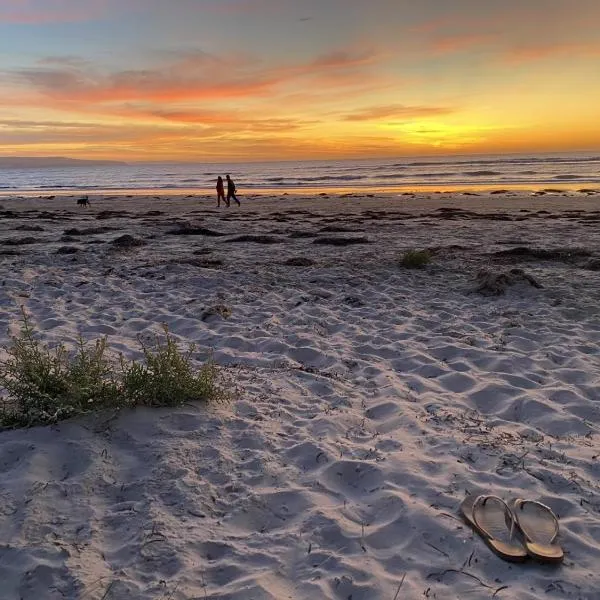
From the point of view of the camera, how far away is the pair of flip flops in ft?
8.93

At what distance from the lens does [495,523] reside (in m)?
2.89

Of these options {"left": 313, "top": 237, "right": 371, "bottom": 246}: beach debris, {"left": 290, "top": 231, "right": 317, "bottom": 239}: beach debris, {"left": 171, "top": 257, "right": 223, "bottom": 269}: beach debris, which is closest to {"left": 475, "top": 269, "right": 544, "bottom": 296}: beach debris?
{"left": 313, "top": 237, "right": 371, "bottom": 246}: beach debris

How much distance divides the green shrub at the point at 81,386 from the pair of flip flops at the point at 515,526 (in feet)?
7.20

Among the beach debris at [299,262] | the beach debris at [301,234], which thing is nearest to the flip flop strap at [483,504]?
the beach debris at [299,262]

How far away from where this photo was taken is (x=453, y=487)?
3.27 m

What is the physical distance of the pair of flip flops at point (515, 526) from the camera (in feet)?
8.93

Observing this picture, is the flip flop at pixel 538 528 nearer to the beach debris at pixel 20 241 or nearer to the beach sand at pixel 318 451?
the beach sand at pixel 318 451

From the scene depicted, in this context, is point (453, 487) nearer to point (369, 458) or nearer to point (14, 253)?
point (369, 458)

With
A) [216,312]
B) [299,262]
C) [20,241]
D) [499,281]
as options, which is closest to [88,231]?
[20,241]

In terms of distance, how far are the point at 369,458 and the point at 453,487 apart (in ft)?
1.95

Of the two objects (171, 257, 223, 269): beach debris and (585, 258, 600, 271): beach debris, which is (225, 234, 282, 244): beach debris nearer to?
(171, 257, 223, 269): beach debris

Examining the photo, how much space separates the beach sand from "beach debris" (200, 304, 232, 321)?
0.17 ft

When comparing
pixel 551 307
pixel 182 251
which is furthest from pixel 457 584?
pixel 182 251

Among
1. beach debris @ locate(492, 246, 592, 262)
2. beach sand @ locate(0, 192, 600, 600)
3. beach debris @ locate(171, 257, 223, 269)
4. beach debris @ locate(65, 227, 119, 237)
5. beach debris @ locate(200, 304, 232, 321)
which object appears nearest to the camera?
beach sand @ locate(0, 192, 600, 600)
